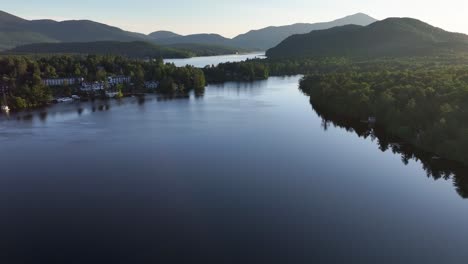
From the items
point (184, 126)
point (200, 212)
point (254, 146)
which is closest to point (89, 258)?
point (200, 212)

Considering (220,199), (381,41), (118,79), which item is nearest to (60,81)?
(118,79)

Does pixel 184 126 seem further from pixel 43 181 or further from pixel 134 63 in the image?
pixel 134 63

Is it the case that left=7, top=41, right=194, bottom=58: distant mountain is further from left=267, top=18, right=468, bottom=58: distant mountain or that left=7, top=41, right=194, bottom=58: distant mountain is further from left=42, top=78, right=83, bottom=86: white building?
left=42, top=78, right=83, bottom=86: white building

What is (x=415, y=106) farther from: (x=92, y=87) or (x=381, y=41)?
(x=381, y=41)

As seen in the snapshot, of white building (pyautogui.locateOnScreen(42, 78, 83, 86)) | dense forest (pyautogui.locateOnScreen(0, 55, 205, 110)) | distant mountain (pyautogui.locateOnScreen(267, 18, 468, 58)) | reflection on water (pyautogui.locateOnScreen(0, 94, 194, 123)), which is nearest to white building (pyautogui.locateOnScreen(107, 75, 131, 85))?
dense forest (pyautogui.locateOnScreen(0, 55, 205, 110))

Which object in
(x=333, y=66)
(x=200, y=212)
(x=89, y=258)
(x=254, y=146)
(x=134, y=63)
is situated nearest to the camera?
(x=89, y=258)

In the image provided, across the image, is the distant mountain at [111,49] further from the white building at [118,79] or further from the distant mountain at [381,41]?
the white building at [118,79]
